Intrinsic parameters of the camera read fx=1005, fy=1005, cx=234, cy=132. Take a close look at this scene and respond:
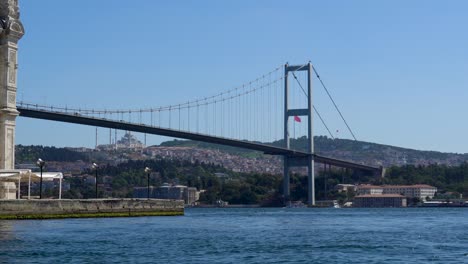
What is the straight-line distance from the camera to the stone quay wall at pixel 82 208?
4046cm

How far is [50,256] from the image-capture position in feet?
82.9

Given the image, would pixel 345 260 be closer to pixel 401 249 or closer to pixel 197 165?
pixel 401 249

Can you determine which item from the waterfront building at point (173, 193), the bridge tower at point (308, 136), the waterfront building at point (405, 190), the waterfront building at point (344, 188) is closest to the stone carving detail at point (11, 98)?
the bridge tower at point (308, 136)

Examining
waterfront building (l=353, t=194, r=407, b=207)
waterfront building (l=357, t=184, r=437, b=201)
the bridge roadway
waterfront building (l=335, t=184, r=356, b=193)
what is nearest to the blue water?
the bridge roadway

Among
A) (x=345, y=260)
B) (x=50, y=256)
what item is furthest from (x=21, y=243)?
(x=345, y=260)

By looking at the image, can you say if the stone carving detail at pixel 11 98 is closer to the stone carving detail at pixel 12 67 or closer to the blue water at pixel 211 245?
the stone carving detail at pixel 12 67

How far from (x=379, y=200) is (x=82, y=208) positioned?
279 feet

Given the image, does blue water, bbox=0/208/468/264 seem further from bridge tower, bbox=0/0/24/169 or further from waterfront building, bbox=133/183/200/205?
waterfront building, bbox=133/183/200/205

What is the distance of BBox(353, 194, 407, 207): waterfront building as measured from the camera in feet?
412

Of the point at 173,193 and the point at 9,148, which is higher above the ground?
the point at 9,148

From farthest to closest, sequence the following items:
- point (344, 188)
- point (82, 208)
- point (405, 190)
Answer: point (405, 190)
point (344, 188)
point (82, 208)

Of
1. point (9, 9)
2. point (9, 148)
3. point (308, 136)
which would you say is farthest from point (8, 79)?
point (308, 136)

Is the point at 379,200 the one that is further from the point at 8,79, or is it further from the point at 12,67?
the point at 8,79

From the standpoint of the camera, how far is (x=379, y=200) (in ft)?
413
